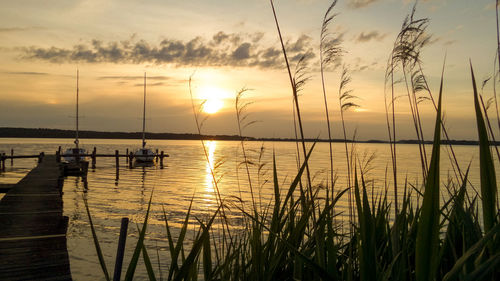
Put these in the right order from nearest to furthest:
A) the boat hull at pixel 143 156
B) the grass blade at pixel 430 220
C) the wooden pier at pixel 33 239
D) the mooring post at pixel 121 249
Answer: the grass blade at pixel 430 220
the mooring post at pixel 121 249
the wooden pier at pixel 33 239
the boat hull at pixel 143 156

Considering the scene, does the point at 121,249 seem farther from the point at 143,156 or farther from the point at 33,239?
the point at 143,156

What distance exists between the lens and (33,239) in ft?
19.8

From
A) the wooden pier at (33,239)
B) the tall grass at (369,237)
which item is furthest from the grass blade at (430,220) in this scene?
the wooden pier at (33,239)

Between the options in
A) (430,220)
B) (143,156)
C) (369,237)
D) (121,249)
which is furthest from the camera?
(143,156)

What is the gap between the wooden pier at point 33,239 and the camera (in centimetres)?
483

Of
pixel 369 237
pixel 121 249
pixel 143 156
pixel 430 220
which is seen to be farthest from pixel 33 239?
pixel 143 156

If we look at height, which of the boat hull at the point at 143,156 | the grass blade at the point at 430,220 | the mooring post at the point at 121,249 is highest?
the grass blade at the point at 430,220

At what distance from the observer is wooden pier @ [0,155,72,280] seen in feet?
15.9

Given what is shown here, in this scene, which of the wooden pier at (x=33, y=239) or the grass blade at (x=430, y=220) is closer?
the grass blade at (x=430, y=220)

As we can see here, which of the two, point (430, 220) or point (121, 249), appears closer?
point (430, 220)

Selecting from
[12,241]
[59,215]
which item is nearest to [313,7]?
[12,241]

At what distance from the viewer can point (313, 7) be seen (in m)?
2.95

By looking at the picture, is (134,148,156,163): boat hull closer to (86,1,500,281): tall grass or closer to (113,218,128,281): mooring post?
(86,1,500,281): tall grass

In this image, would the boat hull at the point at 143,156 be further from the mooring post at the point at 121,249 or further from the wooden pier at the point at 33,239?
the mooring post at the point at 121,249
